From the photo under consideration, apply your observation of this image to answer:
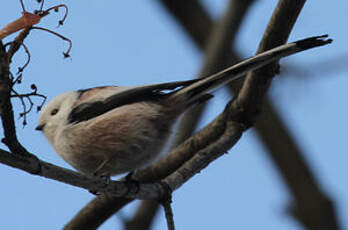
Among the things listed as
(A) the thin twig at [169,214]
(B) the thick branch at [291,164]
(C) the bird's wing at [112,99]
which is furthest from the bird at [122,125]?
(B) the thick branch at [291,164]

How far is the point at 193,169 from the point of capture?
3209 millimetres

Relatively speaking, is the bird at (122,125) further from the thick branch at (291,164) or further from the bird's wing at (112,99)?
the thick branch at (291,164)

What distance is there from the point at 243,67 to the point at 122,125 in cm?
83

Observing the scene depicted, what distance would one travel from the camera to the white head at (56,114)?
360cm

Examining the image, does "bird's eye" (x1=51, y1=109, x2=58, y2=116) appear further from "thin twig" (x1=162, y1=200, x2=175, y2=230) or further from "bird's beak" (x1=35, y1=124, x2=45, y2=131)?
"thin twig" (x1=162, y1=200, x2=175, y2=230)

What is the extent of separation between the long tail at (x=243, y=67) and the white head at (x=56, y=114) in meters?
0.73

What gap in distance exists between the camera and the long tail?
8.98 feet

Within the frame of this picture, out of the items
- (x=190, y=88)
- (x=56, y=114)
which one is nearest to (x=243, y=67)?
(x=190, y=88)

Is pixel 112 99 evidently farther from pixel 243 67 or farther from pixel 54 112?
pixel 243 67

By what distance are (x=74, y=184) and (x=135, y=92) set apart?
105 cm

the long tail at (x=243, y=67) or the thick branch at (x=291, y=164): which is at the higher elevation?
the long tail at (x=243, y=67)

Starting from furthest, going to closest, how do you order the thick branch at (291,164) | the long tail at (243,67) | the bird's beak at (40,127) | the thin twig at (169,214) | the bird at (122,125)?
the thick branch at (291,164)
the bird's beak at (40,127)
the bird at (122,125)
the thin twig at (169,214)
the long tail at (243,67)

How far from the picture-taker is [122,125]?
334cm

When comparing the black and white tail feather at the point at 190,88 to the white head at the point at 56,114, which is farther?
the white head at the point at 56,114
